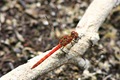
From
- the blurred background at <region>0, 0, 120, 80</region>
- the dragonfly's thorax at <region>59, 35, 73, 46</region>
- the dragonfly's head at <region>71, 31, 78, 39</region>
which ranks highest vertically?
the blurred background at <region>0, 0, 120, 80</region>

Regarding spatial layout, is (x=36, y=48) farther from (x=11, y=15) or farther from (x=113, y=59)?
(x=113, y=59)

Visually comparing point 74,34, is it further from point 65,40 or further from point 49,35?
point 49,35

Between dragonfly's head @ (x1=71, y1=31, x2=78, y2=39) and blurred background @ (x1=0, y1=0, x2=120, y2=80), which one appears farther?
blurred background @ (x1=0, y1=0, x2=120, y2=80)

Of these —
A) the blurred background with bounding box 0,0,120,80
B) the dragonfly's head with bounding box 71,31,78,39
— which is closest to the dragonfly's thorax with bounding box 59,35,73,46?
the dragonfly's head with bounding box 71,31,78,39

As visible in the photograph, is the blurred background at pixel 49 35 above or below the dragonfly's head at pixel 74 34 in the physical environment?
above

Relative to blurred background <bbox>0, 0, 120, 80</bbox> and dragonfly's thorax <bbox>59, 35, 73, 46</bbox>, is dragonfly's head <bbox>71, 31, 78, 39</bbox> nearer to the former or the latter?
dragonfly's thorax <bbox>59, 35, 73, 46</bbox>

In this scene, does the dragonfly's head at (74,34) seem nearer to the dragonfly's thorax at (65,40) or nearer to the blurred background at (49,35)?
the dragonfly's thorax at (65,40)

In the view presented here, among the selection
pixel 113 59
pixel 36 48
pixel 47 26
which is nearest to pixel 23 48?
pixel 36 48

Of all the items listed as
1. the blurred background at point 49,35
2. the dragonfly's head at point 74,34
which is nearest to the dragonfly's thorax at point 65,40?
the dragonfly's head at point 74,34
